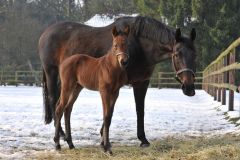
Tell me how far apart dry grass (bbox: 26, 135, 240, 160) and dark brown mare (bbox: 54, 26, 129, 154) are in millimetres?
198

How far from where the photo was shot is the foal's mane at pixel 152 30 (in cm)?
513

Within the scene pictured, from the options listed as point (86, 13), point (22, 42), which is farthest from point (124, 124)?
point (86, 13)

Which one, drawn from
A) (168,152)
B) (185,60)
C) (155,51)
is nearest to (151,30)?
(155,51)

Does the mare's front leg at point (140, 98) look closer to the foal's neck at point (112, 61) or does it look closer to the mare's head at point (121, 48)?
the foal's neck at point (112, 61)

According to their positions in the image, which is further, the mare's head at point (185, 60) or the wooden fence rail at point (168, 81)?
the wooden fence rail at point (168, 81)

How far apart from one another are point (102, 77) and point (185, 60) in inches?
37.5

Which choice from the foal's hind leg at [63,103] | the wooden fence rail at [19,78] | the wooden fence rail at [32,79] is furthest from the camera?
the wooden fence rail at [19,78]

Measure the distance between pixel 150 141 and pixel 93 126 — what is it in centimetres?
146

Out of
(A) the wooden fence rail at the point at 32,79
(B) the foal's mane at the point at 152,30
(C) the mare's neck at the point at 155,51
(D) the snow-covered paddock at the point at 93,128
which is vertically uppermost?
(B) the foal's mane at the point at 152,30

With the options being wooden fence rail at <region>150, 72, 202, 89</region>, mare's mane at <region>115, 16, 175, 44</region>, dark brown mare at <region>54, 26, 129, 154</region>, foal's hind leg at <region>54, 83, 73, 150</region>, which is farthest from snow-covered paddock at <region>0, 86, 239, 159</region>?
wooden fence rail at <region>150, 72, 202, 89</region>

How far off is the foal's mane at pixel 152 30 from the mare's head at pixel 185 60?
30 centimetres

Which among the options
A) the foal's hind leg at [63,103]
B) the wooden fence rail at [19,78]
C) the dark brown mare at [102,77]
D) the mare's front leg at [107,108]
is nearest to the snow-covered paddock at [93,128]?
the foal's hind leg at [63,103]

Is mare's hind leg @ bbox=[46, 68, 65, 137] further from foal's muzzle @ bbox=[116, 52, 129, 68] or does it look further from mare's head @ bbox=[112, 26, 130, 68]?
foal's muzzle @ bbox=[116, 52, 129, 68]

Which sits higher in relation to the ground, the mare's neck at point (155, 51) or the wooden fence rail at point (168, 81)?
the mare's neck at point (155, 51)
